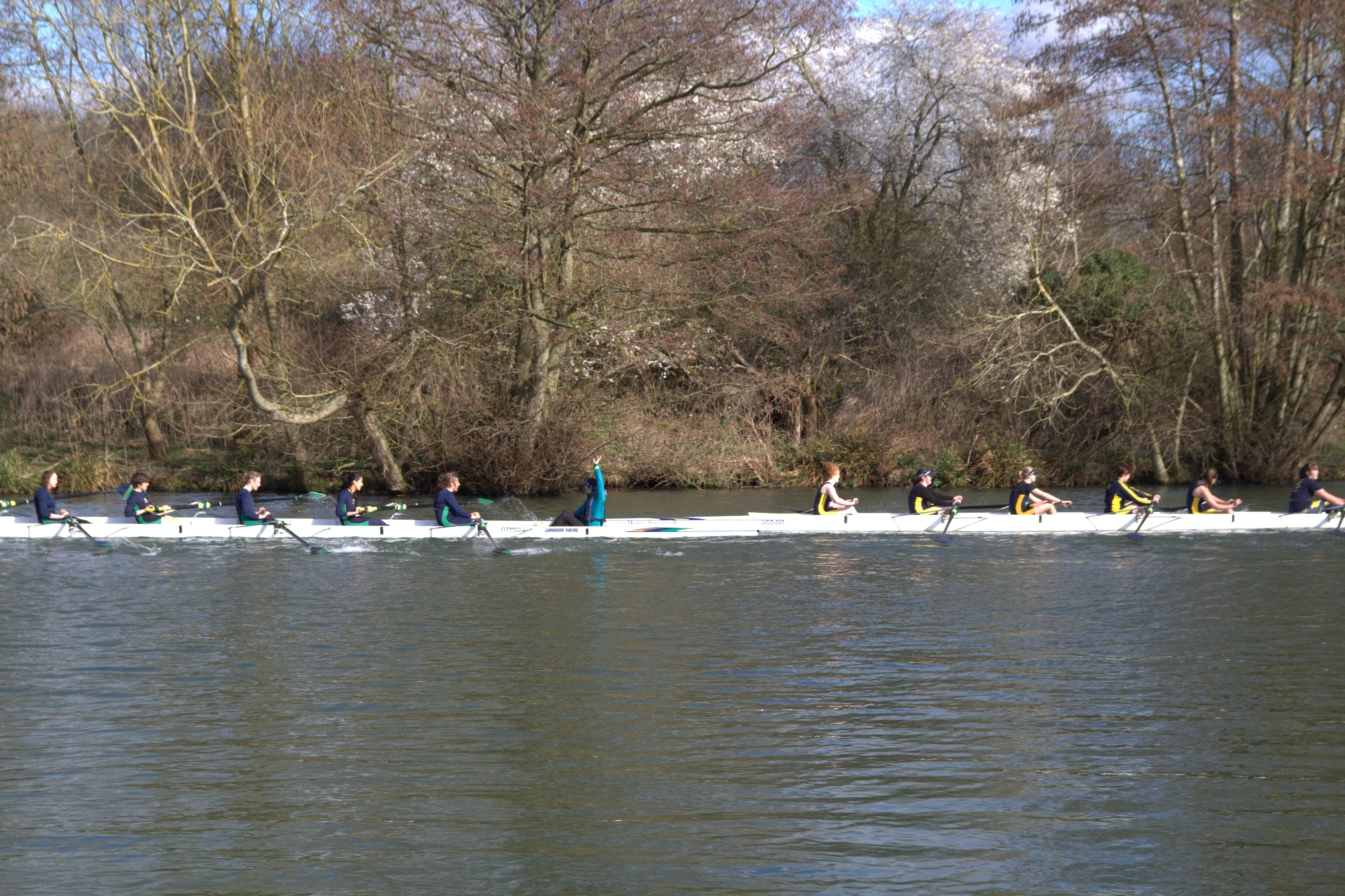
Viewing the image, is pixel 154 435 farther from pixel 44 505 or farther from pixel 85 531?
pixel 85 531

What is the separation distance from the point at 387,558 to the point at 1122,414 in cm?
1671

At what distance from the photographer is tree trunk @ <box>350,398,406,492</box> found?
74.6 ft

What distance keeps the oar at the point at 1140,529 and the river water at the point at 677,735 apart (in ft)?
9.25

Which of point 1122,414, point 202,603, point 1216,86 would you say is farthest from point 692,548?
point 1216,86

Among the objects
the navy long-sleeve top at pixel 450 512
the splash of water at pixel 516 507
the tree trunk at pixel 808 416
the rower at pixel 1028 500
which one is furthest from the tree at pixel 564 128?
the rower at pixel 1028 500

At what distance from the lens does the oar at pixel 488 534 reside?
1552 centimetres

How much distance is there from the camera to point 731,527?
16.6 metres

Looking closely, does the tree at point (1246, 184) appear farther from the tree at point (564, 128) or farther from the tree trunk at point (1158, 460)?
the tree at point (564, 128)

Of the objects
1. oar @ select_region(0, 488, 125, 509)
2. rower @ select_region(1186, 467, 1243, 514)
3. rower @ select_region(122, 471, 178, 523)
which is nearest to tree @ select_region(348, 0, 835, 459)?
oar @ select_region(0, 488, 125, 509)

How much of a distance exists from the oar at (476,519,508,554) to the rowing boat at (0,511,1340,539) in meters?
0.21

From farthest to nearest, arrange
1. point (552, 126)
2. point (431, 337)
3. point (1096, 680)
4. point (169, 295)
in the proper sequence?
1. point (169, 295)
2. point (431, 337)
3. point (552, 126)
4. point (1096, 680)

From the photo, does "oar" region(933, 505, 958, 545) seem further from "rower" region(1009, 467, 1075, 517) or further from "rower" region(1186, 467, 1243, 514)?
"rower" region(1186, 467, 1243, 514)

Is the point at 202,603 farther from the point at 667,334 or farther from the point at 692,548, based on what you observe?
the point at 667,334

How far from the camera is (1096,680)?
27.6 feet
